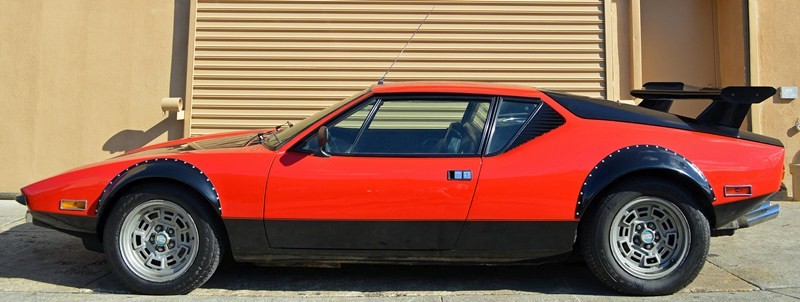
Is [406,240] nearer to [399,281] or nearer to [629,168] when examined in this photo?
[399,281]

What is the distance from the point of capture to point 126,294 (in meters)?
4.30

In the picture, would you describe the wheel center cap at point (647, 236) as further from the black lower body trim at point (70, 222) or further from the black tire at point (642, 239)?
the black lower body trim at point (70, 222)

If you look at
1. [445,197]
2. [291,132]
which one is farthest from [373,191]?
[291,132]

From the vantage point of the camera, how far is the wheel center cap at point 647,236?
4172mm

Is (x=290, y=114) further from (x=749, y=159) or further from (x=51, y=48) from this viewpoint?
(x=749, y=159)

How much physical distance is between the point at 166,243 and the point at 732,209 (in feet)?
11.6

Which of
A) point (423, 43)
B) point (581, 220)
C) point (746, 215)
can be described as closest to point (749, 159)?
point (746, 215)

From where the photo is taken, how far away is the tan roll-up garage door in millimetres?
8031

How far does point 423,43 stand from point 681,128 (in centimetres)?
428

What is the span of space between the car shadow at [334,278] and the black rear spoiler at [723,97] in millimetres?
1336

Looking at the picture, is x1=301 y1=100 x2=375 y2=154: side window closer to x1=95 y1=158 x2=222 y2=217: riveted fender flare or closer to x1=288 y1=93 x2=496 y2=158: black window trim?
x1=288 y1=93 x2=496 y2=158: black window trim

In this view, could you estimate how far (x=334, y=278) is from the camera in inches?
186

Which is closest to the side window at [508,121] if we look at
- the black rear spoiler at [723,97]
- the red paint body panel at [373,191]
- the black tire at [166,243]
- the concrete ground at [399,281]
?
the red paint body panel at [373,191]

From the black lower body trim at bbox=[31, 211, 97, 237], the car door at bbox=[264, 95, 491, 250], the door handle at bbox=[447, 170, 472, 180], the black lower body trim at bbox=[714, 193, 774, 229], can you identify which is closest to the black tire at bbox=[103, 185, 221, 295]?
the black lower body trim at bbox=[31, 211, 97, 237]
